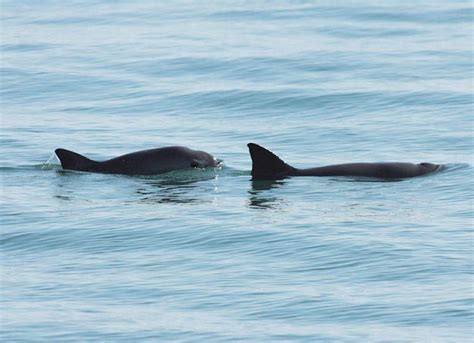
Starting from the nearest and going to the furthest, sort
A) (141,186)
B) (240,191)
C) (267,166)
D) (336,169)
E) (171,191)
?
(240,191) < (171,191) < (267,166) < (141,186) < (336,169)

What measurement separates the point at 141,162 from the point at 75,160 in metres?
0.95

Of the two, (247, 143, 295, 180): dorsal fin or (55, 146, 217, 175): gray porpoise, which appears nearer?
(247, 143, 295, 180): dorsal fin

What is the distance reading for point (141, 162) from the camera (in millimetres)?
22719

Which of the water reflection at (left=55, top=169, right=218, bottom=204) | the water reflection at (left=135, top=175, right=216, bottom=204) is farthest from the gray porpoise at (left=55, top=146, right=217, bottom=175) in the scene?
the water reflection at (left=135, top=175, right=216, bottom=204)

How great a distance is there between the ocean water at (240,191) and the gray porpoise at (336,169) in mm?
210

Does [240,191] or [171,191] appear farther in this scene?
[171,191]

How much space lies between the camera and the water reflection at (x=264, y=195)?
66.5ft

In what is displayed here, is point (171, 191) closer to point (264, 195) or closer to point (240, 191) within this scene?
point (240, 191)

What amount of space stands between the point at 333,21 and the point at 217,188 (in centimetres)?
1947

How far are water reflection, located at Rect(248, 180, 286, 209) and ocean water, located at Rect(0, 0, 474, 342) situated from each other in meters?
0.04

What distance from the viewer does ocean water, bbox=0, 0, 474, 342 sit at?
15.5 m

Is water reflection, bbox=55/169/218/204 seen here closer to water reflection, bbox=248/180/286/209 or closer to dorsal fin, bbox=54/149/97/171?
dorsal fin, bbox=54/149/97/171

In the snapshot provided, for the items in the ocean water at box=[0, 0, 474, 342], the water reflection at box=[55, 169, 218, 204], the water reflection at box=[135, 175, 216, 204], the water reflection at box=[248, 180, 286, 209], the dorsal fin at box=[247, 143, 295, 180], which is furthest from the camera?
the dorsal fin at box=[247, 143, 295, 180]

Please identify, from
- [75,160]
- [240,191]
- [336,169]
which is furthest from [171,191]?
[336,169]
